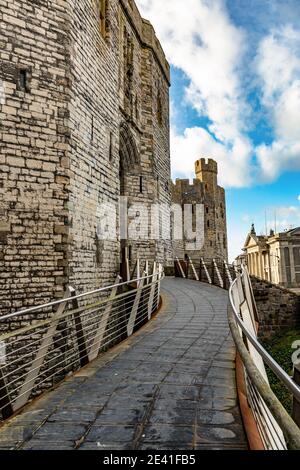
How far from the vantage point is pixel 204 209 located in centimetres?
3556

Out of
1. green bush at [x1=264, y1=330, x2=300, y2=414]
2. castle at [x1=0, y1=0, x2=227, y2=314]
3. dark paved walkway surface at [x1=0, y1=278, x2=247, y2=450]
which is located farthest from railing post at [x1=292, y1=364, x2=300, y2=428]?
green bush at [x1=264, y1=330, x2=300, y2=414]

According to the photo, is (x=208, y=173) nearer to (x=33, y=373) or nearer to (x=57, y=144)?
A: (x=57, y=144)

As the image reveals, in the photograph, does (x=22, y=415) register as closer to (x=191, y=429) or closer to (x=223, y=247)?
(x=191, y=429)

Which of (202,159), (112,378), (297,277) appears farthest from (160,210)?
(202,159)

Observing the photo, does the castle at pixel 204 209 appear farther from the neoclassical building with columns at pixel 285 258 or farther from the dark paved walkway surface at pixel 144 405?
the dark paved walkway surface at pixel 144 405

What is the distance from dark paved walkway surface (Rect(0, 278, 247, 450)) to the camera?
2.62 metres

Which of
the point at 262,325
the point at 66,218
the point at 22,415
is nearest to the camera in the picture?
the point at 22,415

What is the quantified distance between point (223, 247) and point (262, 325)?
23218mm

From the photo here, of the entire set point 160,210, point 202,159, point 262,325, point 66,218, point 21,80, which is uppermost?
point 202,159

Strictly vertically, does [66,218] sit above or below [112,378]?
above

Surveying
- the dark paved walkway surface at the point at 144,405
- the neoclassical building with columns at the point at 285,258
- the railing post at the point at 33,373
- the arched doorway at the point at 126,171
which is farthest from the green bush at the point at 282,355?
the neoclassical building with columns at the point at 285,258

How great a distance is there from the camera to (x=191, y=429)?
108 inches

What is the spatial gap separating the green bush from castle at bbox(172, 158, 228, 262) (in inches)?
654

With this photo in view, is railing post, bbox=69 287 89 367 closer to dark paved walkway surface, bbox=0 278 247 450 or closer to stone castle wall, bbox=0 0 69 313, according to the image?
dark paved walkway surface, bbox=0 278 247 450
